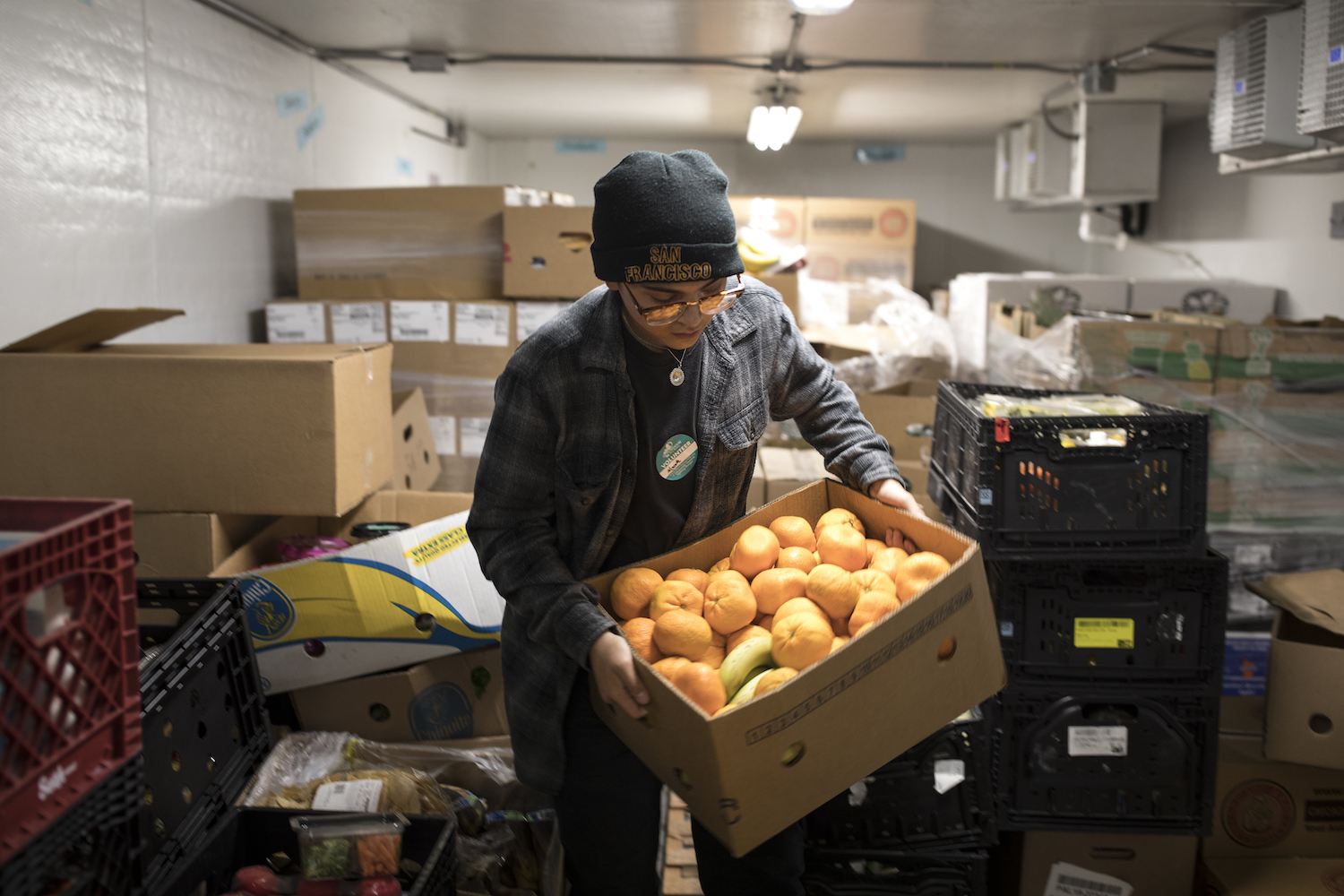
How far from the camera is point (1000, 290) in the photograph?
13.8 feet

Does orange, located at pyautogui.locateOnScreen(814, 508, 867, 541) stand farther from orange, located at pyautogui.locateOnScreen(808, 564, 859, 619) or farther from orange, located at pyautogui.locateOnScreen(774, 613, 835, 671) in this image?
orange, located at pyautogui.locateOnScreen(774, 613, 835, 671)

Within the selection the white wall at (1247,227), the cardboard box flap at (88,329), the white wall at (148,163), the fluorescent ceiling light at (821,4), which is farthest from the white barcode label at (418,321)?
the white wall at (1247,227)

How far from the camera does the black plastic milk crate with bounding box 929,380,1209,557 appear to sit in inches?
70.6

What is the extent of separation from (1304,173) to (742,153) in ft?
12.8

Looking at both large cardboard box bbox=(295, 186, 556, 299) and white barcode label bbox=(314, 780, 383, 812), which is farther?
large cardboard box bbox=(295, 186, 556, 299)

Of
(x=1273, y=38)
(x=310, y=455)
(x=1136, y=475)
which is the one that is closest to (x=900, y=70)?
(x=1273, y=38)

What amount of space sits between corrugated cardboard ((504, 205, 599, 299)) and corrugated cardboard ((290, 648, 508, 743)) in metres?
1.52

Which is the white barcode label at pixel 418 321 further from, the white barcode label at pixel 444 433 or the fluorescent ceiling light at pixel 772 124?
the fluorescent ceiling light at pixel 772 124

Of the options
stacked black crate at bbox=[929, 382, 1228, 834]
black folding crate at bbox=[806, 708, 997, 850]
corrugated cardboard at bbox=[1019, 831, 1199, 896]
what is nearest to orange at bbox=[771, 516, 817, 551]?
stacked black crate at bbox=[929, 382, 1228, 834]

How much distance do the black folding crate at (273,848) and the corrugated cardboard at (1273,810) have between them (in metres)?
1.70

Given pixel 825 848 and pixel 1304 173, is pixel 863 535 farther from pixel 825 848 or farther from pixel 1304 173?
pixel 1304 173

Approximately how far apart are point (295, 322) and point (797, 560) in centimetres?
249

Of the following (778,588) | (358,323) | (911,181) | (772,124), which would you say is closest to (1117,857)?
(778,588)

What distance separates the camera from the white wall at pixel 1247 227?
3926mm
